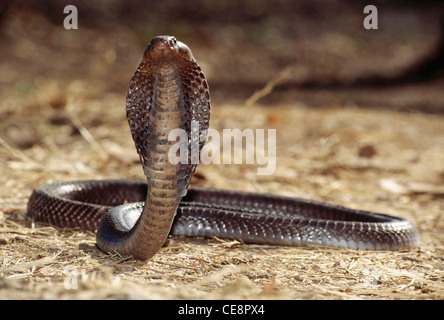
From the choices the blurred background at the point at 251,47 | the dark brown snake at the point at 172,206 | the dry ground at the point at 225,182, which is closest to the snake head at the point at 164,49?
the dark brown snake at the point at 172,206

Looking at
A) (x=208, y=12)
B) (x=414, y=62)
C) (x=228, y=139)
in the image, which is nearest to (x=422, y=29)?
(x=414, y=62)

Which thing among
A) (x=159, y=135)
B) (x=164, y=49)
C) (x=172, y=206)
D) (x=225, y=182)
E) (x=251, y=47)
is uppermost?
(x=251, y=47)

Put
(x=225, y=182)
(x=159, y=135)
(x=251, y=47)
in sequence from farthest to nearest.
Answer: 1. (x=251, y=47)
2. (x=225, y=182)
3. (x=159, y=135)

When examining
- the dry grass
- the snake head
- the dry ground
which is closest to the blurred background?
the dry ground

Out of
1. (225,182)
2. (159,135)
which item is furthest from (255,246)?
(225,182)

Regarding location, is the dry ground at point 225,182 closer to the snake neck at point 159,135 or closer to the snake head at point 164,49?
the snake neck at point 159,135

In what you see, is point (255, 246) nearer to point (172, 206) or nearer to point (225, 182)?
point (172, 206)

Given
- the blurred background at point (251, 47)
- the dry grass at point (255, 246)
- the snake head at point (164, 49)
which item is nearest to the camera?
the snake head at point (164, 49)

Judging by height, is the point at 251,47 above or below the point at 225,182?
above

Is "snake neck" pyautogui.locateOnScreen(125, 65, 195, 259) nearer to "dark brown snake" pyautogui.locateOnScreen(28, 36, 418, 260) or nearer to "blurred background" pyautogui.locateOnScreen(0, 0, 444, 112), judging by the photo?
"dark brown snake" pyautogui.locateOnScreen(28, 36, 418, 260)
